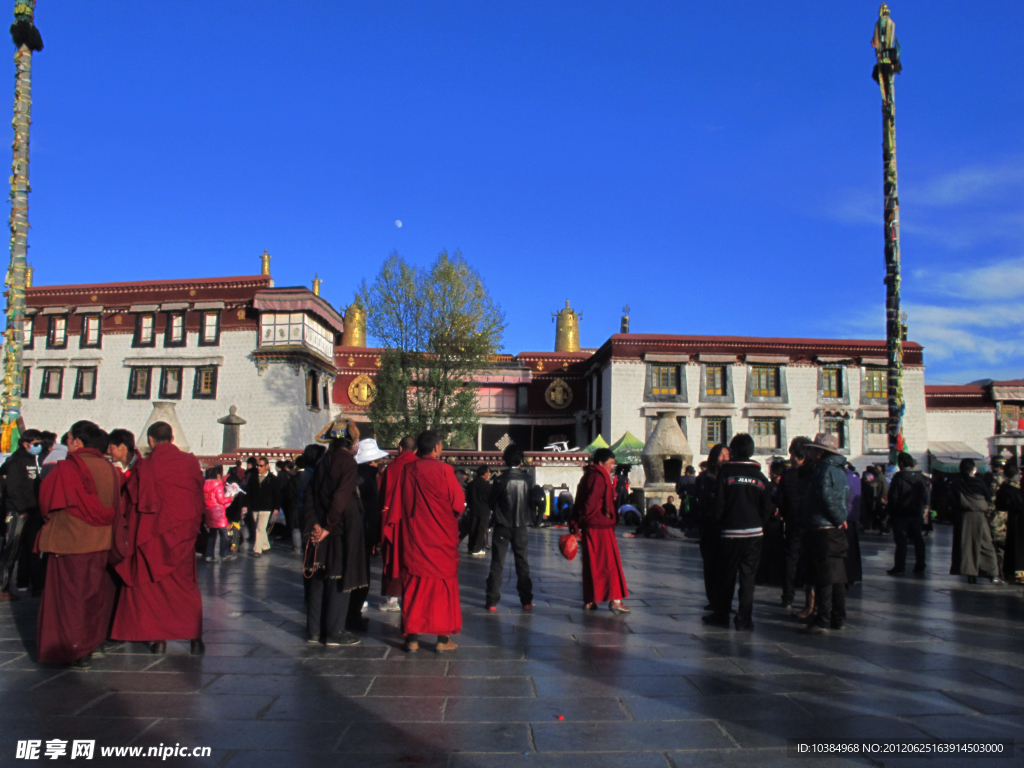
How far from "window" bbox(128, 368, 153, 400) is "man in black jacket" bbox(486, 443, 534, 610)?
32054 mm

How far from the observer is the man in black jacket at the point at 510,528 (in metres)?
7.77

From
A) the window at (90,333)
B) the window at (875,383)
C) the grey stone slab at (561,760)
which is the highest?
the window at (90,333)

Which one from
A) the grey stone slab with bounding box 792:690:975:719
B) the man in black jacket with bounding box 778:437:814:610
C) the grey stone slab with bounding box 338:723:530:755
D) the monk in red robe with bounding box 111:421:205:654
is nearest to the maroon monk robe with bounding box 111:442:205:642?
the monk in red robe with bounding box 111:421:205:654

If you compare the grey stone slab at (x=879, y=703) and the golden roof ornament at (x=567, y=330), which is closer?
the grey stone slab at (x=879, y=703)

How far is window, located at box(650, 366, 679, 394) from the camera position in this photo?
3572 cm

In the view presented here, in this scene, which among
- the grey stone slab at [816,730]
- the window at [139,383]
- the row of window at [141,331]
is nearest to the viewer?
the grey stone slab at [816,730]

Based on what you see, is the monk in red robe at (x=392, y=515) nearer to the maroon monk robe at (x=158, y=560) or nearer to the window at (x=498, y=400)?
the maroon monk robe at (x=158, y=560)

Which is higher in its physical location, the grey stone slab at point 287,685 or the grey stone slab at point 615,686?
the grey stone slab at point 615,686

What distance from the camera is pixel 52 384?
36500mm

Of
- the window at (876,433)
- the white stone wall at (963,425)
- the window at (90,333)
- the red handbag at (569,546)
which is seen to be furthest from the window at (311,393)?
the white stone wall at (963,425)

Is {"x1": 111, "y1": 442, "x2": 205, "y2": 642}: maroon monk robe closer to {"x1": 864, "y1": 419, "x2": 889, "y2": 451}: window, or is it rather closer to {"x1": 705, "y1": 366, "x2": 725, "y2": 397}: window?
{"x1": 705, "y1": 366, "x2": 725, "y2": 397}: window

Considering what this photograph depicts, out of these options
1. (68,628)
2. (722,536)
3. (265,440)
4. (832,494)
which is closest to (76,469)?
(68,628)

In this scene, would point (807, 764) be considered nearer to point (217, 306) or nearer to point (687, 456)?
point (687, 456)

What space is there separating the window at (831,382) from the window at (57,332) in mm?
38543
